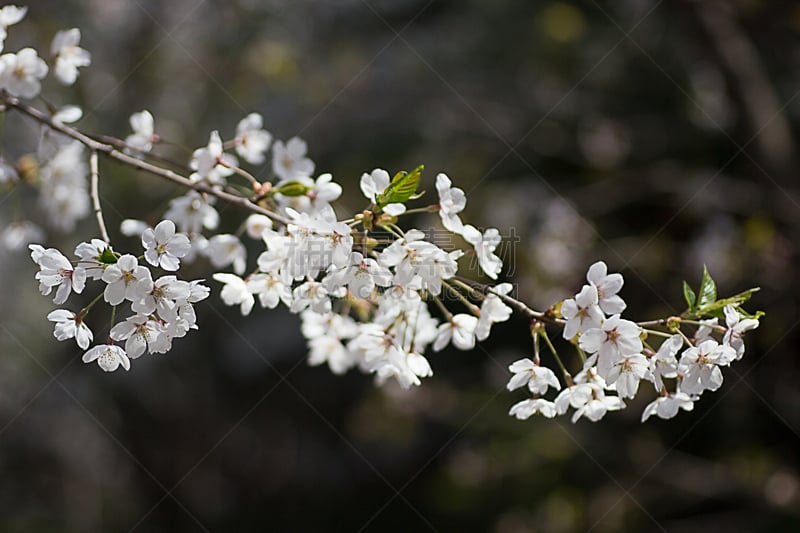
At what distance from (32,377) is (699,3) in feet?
11.6

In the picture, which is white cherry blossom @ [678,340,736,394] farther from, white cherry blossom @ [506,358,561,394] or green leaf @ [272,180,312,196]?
green leaf @ [272,180,312,196]

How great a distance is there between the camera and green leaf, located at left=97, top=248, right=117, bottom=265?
29.0 inches

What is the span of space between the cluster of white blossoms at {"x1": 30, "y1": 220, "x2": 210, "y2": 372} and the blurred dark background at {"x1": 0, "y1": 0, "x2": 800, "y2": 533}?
5.49 feet

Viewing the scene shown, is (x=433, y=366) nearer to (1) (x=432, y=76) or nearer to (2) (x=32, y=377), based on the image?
(1) (x=432, y=76)

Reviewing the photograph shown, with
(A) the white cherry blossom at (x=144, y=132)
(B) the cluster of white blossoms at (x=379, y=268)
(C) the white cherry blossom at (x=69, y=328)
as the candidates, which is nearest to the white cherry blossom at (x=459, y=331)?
(B) the cluster of white blossoms at (x=379, y=268)

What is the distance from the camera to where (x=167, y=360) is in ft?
11.1

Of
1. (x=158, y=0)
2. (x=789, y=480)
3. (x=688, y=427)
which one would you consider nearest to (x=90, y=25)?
(x=158, y=0)

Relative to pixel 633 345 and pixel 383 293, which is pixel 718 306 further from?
pixel 383 293

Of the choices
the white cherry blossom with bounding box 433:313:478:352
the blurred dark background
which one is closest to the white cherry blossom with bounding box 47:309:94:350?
the white cherry blossom with bounding box 433:313:478:352

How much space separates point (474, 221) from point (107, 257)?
2.01 m

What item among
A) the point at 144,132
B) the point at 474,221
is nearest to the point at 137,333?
the point at 144,132

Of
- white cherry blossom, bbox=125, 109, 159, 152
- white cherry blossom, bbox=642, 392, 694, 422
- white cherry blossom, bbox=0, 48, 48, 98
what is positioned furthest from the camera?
white cherry blossom, bbox=125, 109, 159, 152

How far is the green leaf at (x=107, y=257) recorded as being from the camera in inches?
29.0

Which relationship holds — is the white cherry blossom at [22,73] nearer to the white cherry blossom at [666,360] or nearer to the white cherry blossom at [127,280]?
the white cherry blossom at [127,280]
